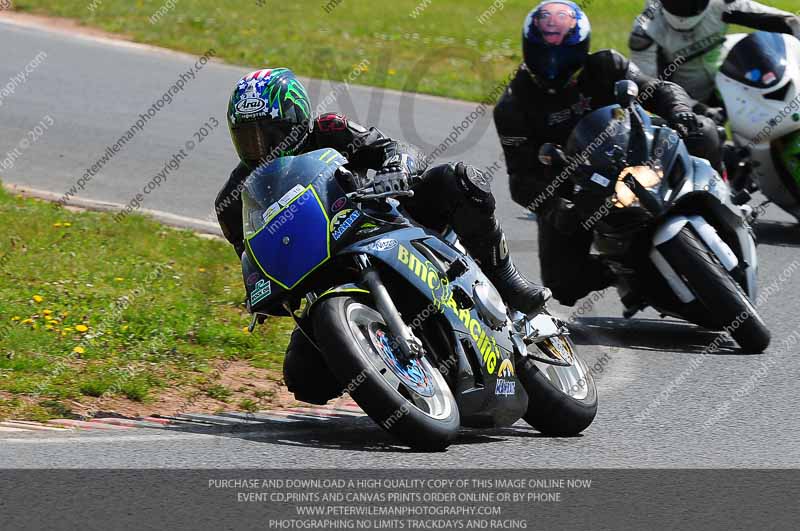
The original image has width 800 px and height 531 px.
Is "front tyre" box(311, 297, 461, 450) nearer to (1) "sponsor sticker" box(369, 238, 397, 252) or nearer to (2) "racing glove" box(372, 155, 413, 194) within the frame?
(1) "sponsor sticker" box(369, 238, 397, 252)

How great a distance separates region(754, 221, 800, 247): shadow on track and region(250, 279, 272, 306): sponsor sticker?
21.2 feet

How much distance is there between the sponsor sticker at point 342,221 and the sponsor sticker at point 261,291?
1.14 feet

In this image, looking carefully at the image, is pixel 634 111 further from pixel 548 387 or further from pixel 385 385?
pixel 385 385

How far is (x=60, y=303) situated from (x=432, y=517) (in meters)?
4.15

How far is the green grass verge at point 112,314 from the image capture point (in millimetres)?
6793

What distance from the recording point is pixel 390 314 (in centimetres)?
533

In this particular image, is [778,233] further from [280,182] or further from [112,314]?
[280,182]

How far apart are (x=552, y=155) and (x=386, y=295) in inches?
105

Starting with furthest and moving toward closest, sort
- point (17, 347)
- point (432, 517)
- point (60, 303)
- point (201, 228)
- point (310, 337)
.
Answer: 1. point (201, 228)
2. point (60, 303)
3. point (17, 347)
4. point (310, 337)
5. point (432, 517)

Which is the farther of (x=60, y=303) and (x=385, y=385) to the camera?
(x=60, y=303)

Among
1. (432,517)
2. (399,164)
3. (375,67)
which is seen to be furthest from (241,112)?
(375,67)

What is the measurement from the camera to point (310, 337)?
5.72m

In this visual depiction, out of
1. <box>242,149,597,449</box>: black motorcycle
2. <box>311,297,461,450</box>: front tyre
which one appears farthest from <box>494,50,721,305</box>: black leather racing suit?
<box>311,297,461,450</box>: front tyre

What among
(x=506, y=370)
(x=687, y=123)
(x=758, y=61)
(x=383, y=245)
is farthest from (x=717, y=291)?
(x=758, y=61)
